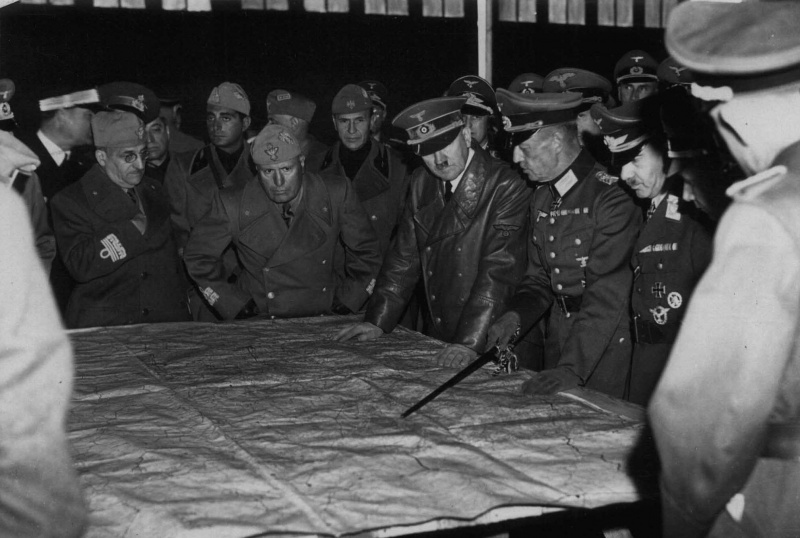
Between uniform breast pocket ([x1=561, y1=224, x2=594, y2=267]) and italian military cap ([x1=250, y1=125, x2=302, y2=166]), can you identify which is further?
italian military cap ([x1=250, y1=125, x2=302, y2=166])

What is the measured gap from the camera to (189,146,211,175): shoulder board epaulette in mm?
5145

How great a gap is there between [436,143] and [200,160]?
206 centimetres

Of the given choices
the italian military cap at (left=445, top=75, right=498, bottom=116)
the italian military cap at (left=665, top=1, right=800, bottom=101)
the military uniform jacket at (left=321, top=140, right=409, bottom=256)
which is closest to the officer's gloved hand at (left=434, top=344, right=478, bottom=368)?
the italian military cap at (left=665, top=1, right=800, bottom=101)

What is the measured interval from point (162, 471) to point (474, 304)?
1753mm

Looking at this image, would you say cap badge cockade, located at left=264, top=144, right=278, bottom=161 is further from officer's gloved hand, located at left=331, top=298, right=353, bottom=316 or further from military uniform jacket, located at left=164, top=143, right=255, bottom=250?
officer's gloved hand, located at left=331, top=298, right=353, bottom=316

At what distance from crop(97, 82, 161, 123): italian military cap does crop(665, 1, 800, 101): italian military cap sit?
14.4 ft

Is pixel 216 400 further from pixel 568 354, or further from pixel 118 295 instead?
pixel 118 295

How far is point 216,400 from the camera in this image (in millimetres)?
2619

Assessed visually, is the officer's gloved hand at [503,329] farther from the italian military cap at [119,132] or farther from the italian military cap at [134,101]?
the italian military cap at [134,101]

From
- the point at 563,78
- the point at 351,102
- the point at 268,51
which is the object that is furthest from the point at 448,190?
the point at 268,51

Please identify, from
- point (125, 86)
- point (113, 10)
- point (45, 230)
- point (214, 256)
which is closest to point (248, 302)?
point (214, 256)

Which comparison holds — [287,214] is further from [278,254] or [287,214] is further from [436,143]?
[436,143]

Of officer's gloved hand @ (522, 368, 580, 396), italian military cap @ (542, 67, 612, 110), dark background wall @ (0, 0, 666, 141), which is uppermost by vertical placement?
dark background wall @ (0, 0, 666, 141)

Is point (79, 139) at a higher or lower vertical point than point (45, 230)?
higher
